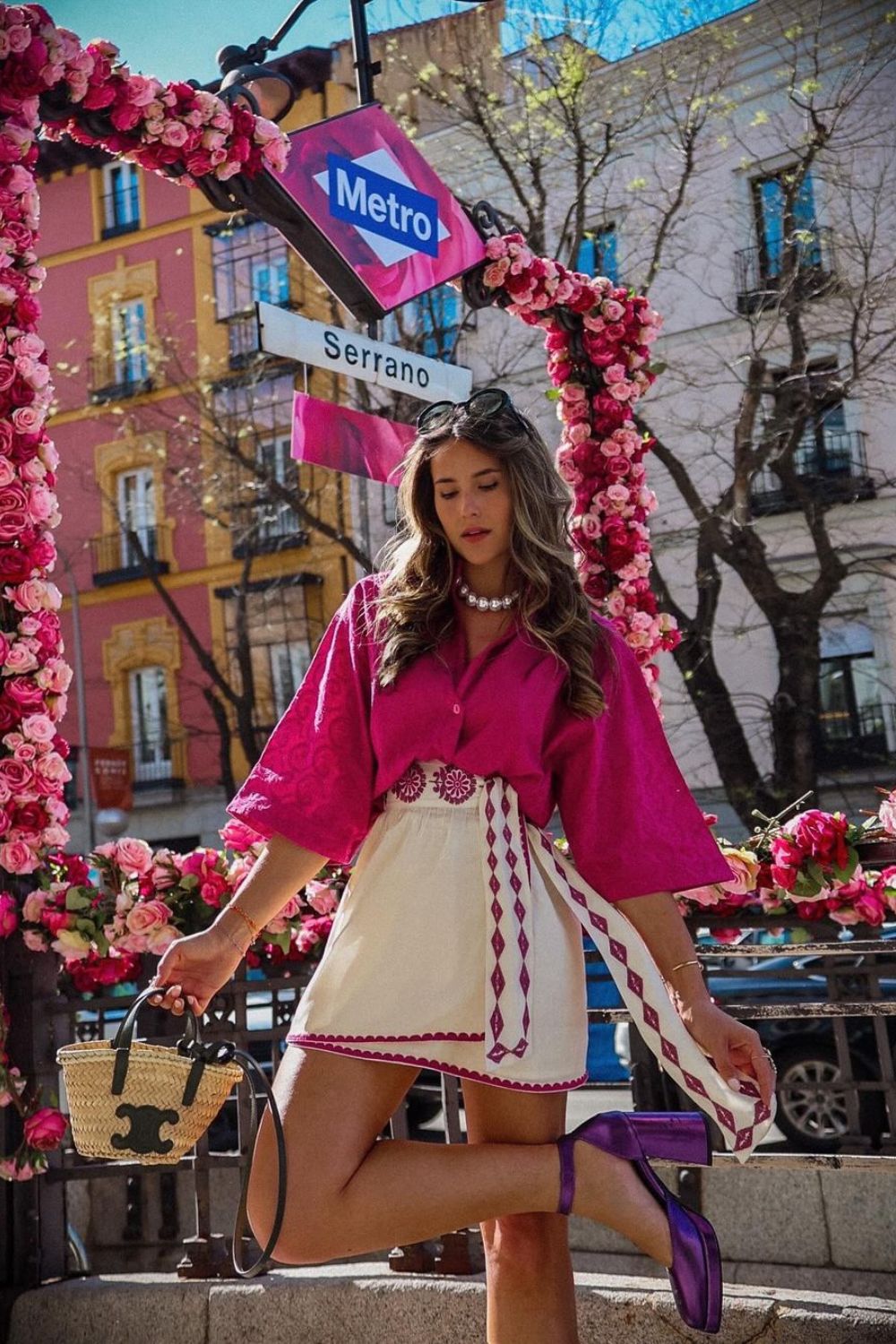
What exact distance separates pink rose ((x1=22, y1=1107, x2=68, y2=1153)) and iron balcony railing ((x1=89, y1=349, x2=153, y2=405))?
23.2 m

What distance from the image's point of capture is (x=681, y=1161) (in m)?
2.64

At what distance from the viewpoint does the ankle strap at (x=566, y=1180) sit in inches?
99.5

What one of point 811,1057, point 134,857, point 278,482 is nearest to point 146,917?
point 134,857

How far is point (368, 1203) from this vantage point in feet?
8.02

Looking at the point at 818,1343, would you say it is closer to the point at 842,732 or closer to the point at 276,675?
the point at 842,732

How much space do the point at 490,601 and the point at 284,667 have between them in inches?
896

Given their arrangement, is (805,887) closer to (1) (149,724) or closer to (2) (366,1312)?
(2) (366,1312)

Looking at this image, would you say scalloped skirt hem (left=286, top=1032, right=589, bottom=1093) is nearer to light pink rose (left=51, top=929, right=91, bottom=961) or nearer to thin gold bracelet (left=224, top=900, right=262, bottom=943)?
thin gold bracelet (left=224, top=900, right=262, bottom=943)

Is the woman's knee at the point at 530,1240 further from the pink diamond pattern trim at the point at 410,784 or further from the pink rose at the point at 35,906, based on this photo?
the pink rose at the point at 35,906

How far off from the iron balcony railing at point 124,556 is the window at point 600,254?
12.3 metres

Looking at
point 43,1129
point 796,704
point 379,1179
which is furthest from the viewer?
point 796,704

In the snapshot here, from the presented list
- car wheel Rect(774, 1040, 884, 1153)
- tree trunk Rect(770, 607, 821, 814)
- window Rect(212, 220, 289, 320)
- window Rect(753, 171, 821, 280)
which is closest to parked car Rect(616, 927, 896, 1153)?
car wheel Rect(774, 1040, 884, 1153)

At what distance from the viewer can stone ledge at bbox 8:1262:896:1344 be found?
11.2 ft

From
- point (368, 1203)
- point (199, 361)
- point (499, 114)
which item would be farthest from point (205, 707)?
point (368, 1203)
